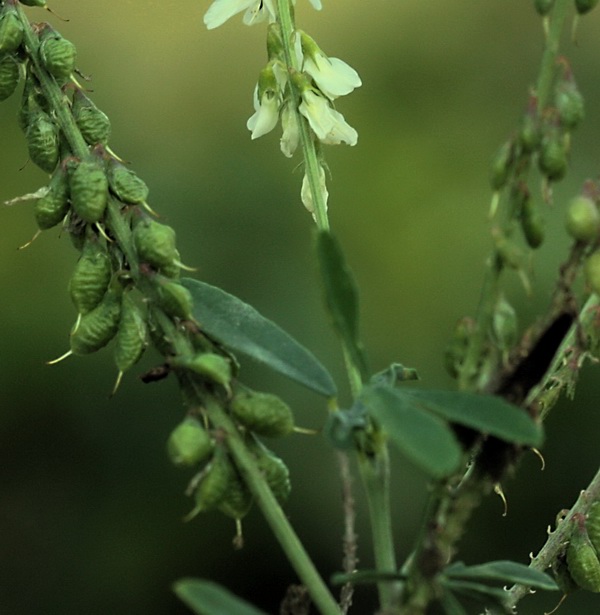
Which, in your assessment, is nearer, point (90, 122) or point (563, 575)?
point (90, 122)

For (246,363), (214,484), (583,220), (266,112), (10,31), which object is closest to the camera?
(583,220)

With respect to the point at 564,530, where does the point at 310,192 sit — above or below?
above

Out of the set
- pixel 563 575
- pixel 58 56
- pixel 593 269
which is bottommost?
pixel 563 575

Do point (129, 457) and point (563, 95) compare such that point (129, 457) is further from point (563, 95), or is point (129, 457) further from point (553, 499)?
point (563, 95)

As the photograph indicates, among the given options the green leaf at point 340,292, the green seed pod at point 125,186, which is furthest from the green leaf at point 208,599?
the green seed pod at point 125,186

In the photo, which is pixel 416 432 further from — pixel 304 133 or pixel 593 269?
pixel 304 133

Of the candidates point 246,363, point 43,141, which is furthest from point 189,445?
point 246,363

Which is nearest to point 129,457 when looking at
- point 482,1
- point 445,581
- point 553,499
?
point 553,499
